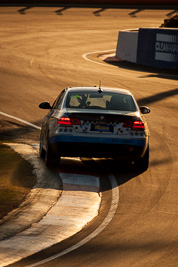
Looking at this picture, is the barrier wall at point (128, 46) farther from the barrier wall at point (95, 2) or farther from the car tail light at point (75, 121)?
the barrier wall at point (95, 2)

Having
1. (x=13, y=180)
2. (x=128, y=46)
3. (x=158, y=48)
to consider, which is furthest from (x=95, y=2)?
(x=13, y=180)

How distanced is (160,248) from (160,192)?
3013 mm

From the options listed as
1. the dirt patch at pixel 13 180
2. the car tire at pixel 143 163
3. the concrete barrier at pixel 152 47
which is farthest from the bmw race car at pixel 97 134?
the concrete barrier at pixel 152 47

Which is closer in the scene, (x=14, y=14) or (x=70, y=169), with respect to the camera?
(x=70, y=169)

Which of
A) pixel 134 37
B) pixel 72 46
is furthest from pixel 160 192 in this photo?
pixel 72 46

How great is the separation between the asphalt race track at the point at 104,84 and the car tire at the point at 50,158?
28.0 inches

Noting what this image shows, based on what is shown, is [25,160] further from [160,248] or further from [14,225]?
[160,248]

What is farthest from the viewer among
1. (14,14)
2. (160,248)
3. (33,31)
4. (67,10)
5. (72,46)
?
(67,10)

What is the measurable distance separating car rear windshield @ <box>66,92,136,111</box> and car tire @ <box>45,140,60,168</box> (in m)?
0.85

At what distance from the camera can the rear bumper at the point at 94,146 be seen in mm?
11883

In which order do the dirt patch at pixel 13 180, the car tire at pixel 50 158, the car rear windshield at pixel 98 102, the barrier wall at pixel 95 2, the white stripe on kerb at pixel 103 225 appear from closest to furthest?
1. the white stripe on kerb at pixel 103 225
2. the dirt patch at pixel 13 180
3. the car tire at pixel 50 158
4. the car rear windshield at pixel 98 102
5. the barrier wall at pixel 95 2

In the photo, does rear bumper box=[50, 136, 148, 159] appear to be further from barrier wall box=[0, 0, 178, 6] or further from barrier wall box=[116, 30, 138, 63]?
barrier wall box=[0, 0, 178, 6]

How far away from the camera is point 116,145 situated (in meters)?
11.9

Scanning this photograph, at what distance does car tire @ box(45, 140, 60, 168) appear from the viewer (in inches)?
480
